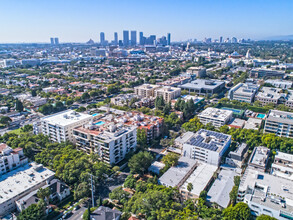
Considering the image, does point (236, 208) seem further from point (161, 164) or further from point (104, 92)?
point (104, 92)

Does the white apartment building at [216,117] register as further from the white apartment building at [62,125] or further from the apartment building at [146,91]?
the white apartment building at [62,125]

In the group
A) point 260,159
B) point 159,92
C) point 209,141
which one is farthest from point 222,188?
point 159,92

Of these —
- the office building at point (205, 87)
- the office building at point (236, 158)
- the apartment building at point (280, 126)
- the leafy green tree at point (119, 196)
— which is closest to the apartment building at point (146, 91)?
the office building at point (205, 87)

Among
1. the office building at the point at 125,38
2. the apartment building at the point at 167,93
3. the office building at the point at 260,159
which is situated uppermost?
the office building at the point at 125,38

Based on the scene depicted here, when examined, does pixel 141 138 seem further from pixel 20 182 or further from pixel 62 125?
pixel 20 182

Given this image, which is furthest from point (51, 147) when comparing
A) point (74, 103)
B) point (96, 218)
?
point (74, 103)

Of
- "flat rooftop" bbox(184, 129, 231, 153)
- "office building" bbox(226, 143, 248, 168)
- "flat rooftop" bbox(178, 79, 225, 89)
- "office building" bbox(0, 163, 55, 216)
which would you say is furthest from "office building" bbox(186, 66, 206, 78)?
"office building" bbox(0, 163, 55, 216)
